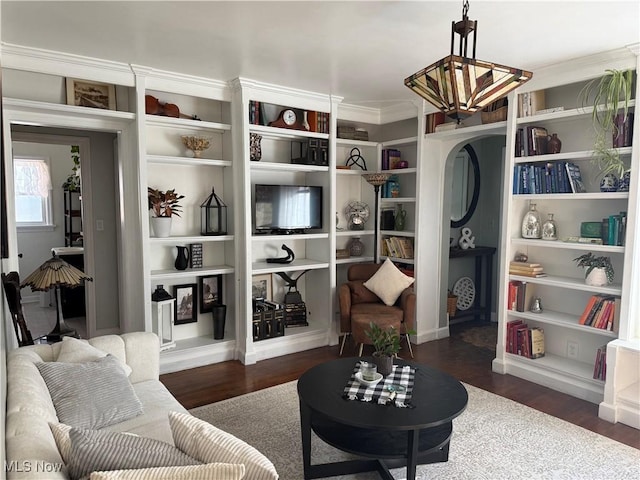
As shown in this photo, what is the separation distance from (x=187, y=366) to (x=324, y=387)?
195 cm

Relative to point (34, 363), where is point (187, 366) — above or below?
below

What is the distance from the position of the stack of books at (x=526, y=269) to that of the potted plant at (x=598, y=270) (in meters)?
0.36

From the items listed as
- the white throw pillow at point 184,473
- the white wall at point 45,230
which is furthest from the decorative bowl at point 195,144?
the white wall at point 45,230

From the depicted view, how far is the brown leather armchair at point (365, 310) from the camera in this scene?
13.6 ft

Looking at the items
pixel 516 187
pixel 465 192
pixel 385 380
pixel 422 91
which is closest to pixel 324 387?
pixel 385 380

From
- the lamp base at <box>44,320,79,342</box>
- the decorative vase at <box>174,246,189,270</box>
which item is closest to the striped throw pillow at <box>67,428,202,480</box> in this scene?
the lamp base at <box>44,320,79,342</box>

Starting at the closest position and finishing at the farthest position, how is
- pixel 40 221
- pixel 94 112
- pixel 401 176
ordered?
pixel 94 112
pixel 401 176
pixel 40 221

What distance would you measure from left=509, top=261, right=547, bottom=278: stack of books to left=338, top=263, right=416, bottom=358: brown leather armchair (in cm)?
95

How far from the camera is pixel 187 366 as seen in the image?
398cm

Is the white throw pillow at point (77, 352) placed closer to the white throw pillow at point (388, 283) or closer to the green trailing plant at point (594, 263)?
the white throw pillow at point (388, 283)

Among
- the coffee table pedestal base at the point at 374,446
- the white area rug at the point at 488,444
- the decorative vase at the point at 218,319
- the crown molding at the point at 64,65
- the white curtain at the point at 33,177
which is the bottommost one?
the white area rug at the point at 488,444

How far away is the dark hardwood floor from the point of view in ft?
10.3

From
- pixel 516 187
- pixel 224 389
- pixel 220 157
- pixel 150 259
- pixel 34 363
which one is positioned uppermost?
pixel 220 157

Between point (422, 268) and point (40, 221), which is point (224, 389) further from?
point (40, 221)
